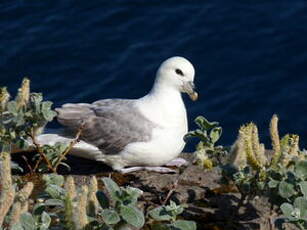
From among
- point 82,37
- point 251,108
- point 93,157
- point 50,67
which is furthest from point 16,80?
point 93,157

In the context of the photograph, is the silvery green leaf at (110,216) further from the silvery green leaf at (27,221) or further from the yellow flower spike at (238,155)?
the yellow flower spike at (238,155)

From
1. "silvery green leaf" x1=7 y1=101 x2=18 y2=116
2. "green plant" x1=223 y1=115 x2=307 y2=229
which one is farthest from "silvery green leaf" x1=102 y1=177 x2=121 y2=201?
"silvery green leaf" x1=7 y1=101 x2=18 y2=116

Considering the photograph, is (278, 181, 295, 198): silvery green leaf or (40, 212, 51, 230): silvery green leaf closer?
(40, 212, 51, 230): silvery green leaf

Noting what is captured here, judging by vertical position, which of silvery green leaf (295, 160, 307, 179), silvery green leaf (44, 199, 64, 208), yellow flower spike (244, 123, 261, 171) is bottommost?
silvery green leaf (44, 199, 64, 208)

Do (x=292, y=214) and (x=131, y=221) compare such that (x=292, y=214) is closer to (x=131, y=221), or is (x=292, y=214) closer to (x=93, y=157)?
(x=131, y=221)

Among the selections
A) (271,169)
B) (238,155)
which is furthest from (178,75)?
(271,169)

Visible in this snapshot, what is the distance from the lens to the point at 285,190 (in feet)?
12.3

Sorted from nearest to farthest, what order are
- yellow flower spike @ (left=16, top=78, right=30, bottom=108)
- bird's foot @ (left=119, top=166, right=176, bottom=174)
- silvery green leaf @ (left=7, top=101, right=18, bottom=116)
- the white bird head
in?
yellow flower spike @ (left=16, top=78, right=30, bottom=108) → silvery green leaf @ (left=7, top=101, right=18, bottom=116) → bird's foot @ (left=119, top=166, right=176, bottom=174) → the white bird head

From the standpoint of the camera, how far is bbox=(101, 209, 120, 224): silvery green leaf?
134 inches

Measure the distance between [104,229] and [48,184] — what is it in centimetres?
44

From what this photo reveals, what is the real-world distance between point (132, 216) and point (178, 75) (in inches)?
147

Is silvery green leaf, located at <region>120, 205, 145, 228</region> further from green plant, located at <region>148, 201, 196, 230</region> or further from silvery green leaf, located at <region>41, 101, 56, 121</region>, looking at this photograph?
silvery green leaf, located at <region>41, 101, 56, 121</region>

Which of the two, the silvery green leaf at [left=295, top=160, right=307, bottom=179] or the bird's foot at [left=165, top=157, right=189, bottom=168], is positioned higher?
the bird's foot at [left=165, top=157, right=189, bottom=168]

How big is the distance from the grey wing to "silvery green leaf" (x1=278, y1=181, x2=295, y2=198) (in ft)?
10.1
